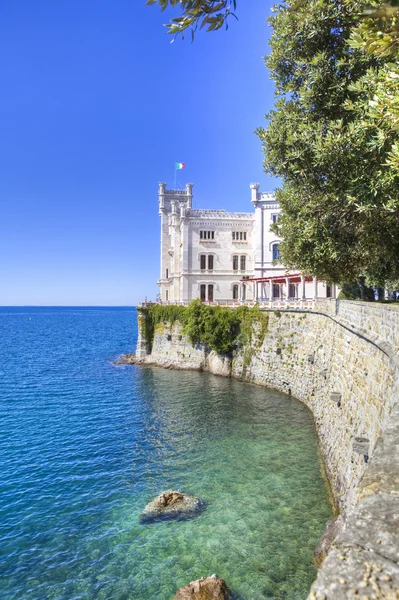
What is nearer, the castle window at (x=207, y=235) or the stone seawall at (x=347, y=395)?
the stone seawall at (x=347, y=395)

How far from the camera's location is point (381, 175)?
11641 millimetres

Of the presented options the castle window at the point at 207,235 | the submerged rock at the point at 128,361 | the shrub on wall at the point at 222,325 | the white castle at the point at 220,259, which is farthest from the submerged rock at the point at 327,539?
the castle window at the point at 207,235

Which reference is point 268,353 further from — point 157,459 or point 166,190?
point 166,190

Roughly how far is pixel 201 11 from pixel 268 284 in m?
41.8

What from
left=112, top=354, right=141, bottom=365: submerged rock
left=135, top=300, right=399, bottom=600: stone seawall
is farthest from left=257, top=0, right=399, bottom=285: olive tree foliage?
left=112, top=354, right=141, bottom=365: submerged rock

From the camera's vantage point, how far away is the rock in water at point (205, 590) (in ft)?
27.6

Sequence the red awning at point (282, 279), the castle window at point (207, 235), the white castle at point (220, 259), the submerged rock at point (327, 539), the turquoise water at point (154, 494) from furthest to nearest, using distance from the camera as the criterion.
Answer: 1. the castle window at point (207, 235)
2. the white castle at point (220, 259)
3. the red awning at point (282, 279)
4. the turquoise water at point (154, 494)
5. the submerged rock at point (327, 539)

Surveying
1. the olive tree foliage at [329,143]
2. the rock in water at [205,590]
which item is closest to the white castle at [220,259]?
the olive tree foliage at [329,143]

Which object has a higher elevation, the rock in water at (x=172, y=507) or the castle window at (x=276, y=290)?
the castle window at (x=276, y=290)

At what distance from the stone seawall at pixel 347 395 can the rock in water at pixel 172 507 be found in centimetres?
474

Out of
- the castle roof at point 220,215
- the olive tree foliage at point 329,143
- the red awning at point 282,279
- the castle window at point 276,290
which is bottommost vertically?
the castle window at point 276,290

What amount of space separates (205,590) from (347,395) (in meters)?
8.35

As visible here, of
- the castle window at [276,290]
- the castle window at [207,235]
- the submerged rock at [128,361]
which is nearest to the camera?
the submerged rock at [128,361]

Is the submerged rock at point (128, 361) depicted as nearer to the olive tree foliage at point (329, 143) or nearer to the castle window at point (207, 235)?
the castle window at point (207, 235)
